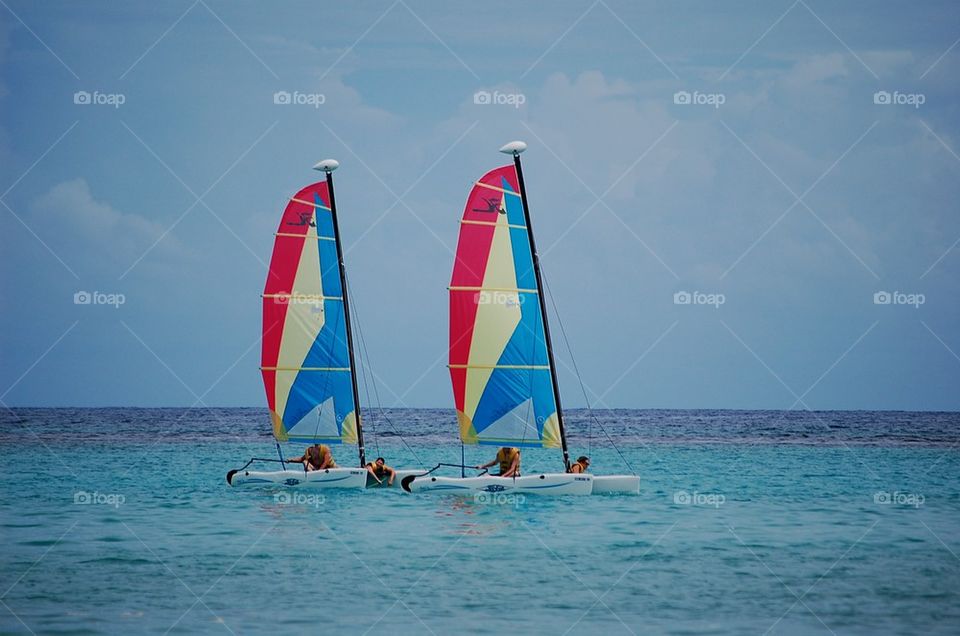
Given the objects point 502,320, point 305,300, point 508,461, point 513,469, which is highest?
point 305,300

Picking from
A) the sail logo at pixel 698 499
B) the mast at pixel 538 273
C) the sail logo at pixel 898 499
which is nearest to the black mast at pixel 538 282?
the mast at pixel 538 273

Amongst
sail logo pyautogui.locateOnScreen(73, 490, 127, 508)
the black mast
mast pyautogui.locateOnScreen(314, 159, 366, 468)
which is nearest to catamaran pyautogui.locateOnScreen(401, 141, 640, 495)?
the black mast

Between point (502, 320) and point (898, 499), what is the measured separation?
1356 centimetres

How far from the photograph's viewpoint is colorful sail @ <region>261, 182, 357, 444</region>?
34781 mm

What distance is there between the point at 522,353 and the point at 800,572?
11.2 meters

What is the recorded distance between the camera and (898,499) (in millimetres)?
34656

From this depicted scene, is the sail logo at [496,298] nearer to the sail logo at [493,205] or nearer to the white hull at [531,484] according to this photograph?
the sail logo at [493,205]

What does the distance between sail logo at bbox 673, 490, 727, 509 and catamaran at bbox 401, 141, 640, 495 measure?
2548mm

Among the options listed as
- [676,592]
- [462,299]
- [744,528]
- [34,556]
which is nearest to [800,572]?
[676,592]

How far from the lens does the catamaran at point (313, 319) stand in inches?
1369

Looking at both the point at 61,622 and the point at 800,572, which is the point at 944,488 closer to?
the point at 800,572

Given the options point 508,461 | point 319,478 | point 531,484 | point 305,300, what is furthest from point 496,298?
point 319,478

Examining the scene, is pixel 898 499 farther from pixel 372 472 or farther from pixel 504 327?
pixel 372 472

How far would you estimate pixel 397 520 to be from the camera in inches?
1132
